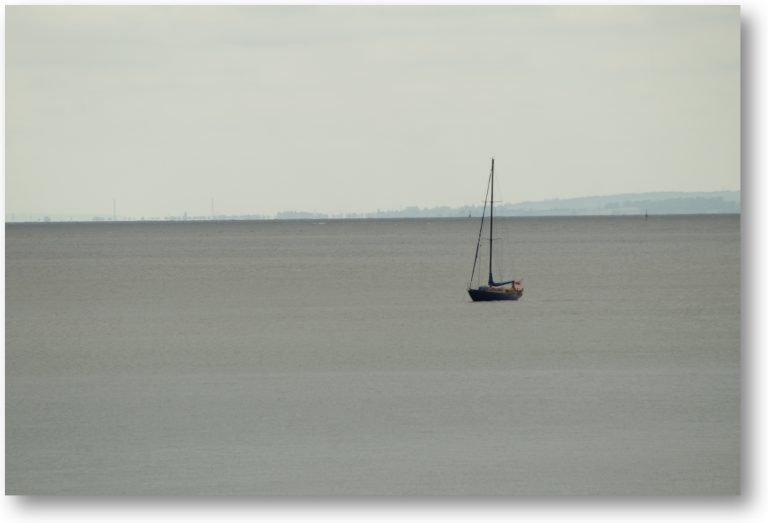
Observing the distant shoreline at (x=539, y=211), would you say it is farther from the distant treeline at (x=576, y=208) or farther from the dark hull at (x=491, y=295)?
the dark hull at (x=491, y=295)

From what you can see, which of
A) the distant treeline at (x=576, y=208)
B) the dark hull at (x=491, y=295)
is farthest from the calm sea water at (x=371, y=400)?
the dark hull at (x=491, y=295)

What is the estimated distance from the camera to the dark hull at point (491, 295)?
11.1 metres

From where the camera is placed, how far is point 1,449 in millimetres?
6367

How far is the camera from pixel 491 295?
37.2 ft

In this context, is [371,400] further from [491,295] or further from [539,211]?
[491,295]

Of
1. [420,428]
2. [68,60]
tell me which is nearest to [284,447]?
[420,428]

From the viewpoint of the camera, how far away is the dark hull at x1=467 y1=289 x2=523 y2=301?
1114 cm

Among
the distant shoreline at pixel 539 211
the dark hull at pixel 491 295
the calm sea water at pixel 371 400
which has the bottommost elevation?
the calm sea water at pixel 371 400

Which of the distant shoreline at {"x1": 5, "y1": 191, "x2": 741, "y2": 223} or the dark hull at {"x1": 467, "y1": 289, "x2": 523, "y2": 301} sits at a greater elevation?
the distant shoreline at {"x1": 5, "y1": 191, "x2": 741, "y2": 223}

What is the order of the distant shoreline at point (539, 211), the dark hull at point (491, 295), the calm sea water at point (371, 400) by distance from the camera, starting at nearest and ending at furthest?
1. the calm sea water at point (371, 400)
2. the distant shoreline at point (539, 211)
3. the dark hull at point (491, 295)

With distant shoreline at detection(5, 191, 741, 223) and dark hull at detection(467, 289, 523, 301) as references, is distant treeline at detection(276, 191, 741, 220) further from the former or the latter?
dark hull at detection(467, 289, 523, 301)

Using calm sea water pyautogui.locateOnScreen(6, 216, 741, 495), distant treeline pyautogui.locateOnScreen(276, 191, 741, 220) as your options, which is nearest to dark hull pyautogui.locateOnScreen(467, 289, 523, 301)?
calm sea water pyautogui.locateOnScreen(6, 216, 741, 495)

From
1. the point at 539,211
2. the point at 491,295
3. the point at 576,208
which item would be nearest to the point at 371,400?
the point at 539,211

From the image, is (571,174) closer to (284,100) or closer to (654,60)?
(654,60)
